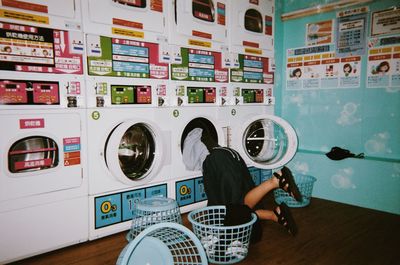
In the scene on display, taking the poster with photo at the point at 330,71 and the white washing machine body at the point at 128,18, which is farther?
the poster with photo at the point at 330,71

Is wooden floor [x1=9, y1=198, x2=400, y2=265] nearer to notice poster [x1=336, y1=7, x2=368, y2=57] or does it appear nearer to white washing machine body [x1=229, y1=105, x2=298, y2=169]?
white washing machine body [x1=229, y1=105, x2=298, y2=169]

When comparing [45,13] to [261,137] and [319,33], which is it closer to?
[261,137]

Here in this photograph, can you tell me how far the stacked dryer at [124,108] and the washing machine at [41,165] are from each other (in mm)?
109

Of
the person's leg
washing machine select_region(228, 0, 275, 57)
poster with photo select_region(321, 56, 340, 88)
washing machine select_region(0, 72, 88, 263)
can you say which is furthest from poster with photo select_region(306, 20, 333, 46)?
washing machine select_region(0, 72, 88, 263)

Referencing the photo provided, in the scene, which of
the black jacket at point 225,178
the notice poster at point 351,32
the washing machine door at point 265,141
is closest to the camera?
the black jacket at point 225,178

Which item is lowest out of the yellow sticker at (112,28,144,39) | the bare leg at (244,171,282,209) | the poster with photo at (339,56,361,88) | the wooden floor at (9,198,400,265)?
the wooden floor at (9,198,400,265)

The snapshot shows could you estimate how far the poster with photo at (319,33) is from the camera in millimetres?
3293

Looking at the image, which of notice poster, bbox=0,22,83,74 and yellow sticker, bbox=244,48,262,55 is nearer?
notice poster, bbox=0,22,83,74

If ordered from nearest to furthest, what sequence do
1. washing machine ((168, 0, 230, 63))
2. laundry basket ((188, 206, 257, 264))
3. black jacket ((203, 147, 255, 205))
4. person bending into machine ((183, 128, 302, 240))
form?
laundry basket ((188, 206, 257, 264)), person bending into machine ((183, 128, 302, 240)), black jacket ((203, 147, 255, 205)), washing machine ((168, 0, 230, 63))

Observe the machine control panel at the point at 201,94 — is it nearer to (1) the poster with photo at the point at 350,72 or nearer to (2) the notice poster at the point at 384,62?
(1) the poster with photo at the point at 350,72

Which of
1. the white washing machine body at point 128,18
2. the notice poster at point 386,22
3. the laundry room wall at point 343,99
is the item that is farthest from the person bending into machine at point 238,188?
the notice poster at point 386,22

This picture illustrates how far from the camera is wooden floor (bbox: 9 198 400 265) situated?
212 cm

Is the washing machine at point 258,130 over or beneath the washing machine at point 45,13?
beneath

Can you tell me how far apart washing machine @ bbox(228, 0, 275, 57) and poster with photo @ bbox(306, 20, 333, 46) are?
419mm
